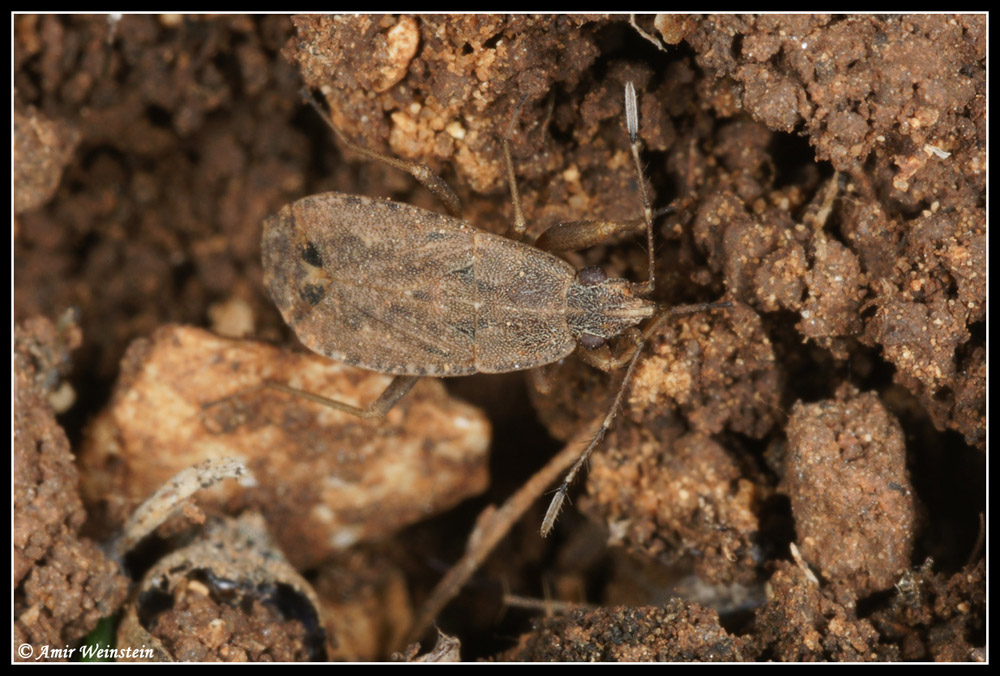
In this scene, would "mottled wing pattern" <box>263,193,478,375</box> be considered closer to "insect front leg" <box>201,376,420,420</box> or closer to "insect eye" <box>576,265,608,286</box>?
"insect front leg" <box>201,376,420,420</box>

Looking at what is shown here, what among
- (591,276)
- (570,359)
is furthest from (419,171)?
(570,359)

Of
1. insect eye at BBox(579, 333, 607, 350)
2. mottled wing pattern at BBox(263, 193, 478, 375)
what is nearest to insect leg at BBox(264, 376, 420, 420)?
mottled wing pattern at BBox(263, 193, 478, 375)

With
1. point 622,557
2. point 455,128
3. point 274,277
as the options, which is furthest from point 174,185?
point 622,557

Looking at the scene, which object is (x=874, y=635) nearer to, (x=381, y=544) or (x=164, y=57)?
(x=381, y=544)

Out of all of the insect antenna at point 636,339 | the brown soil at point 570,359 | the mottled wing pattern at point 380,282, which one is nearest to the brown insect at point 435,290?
the mottled wing pattern at point 380,282

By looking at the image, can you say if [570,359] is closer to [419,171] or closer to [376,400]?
[376,400]

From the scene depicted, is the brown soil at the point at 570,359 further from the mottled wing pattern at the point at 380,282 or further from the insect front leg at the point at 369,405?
the mottled wing pattern at the point at 380,282

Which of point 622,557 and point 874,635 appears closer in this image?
point 874,635
